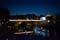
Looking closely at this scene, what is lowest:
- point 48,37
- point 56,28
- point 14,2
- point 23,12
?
point 48,37

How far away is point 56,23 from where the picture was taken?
→ 2.36 metres

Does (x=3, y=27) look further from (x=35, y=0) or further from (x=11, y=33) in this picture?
(x=35, y=0)

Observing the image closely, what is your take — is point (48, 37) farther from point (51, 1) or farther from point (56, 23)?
point (51, 1)

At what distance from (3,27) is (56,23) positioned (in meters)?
1.08

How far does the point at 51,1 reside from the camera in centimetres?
239

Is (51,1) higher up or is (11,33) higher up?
(51,1)

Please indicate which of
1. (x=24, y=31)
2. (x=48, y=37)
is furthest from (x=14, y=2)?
(x=48, y=37)

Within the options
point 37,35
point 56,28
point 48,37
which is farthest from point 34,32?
point 56,28

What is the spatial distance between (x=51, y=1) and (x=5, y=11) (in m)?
0.96

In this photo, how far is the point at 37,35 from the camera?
2340 mm

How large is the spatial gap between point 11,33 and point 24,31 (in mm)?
265

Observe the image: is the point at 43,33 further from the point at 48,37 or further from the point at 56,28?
the point at 56,28

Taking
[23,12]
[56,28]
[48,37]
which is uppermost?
[23,12]

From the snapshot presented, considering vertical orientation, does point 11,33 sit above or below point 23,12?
below
